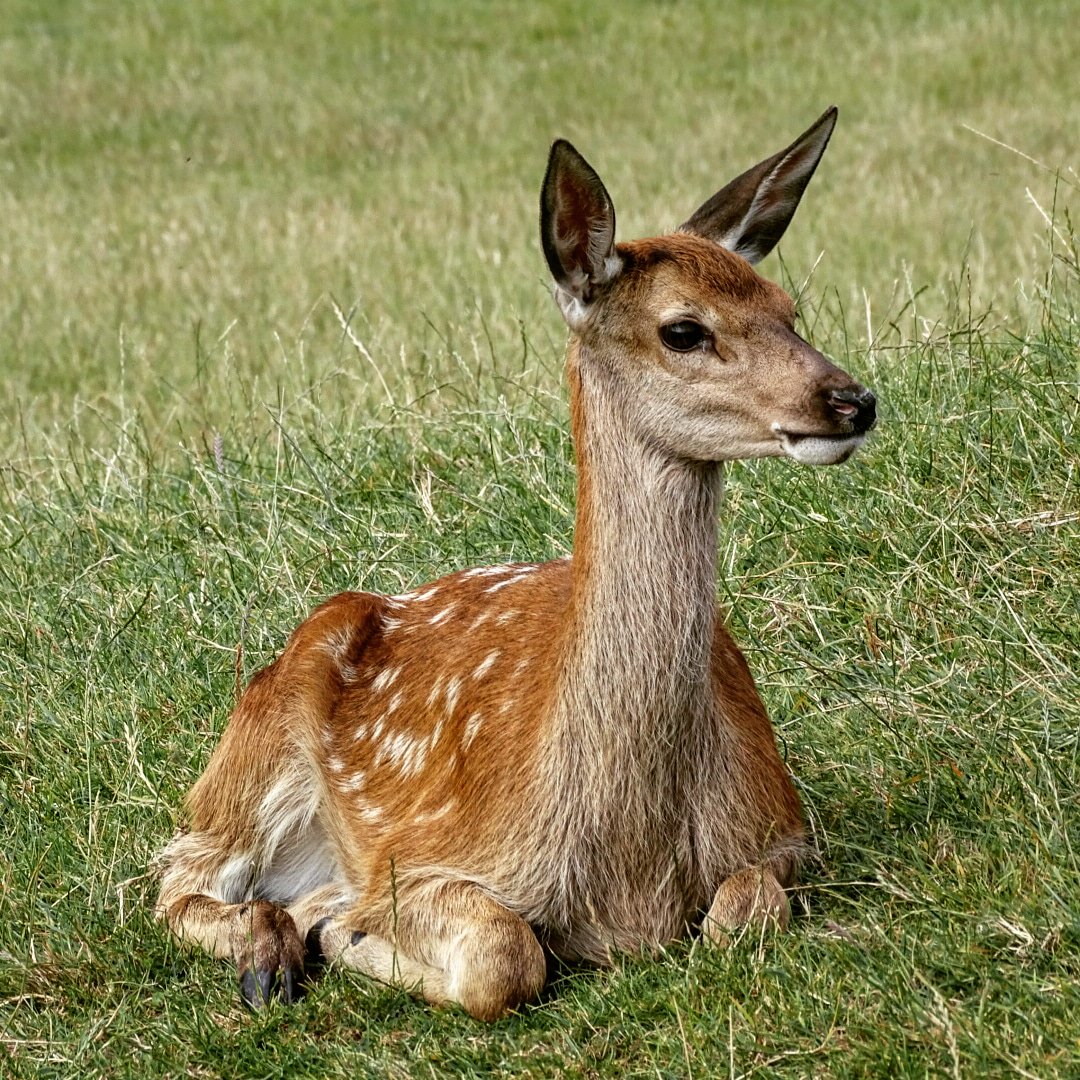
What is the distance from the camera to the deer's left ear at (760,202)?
450cm

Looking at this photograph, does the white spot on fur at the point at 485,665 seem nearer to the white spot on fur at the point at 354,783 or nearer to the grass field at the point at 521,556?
the white spot on fur at the point at 354,783

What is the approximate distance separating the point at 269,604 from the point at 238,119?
38.0 ft

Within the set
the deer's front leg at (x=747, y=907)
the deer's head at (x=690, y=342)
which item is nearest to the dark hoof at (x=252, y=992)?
the deer's front leg at (x=747, y=907)

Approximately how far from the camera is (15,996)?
14.9 feet

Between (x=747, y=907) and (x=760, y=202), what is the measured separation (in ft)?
5.32

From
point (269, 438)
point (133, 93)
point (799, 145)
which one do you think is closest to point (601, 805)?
point (799, 145)

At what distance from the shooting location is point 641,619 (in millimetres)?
4117

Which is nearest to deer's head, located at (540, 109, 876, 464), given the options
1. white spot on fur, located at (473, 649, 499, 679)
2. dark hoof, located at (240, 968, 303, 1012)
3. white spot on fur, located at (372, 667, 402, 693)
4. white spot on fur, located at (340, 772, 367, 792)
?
white spot on fur, located at (473, 649, 499, 679)

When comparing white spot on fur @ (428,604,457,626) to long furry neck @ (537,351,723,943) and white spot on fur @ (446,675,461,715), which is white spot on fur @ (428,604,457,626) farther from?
long furry neck @ (537,351,723,943)

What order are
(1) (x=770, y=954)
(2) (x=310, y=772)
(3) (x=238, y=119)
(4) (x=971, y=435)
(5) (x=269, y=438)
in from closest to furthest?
(1) (x=770, y=954), (2) (x=310, y=772), (4) (x=971, y=435), (5) (x=269, y=438), (3) (x=238, y=119)

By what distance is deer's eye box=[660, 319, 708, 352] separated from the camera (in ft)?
13.5

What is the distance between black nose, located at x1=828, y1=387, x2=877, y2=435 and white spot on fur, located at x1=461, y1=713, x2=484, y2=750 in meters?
1.21

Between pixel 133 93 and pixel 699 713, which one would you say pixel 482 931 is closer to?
pixel 699 713

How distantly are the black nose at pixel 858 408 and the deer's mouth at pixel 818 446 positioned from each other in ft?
0.08
